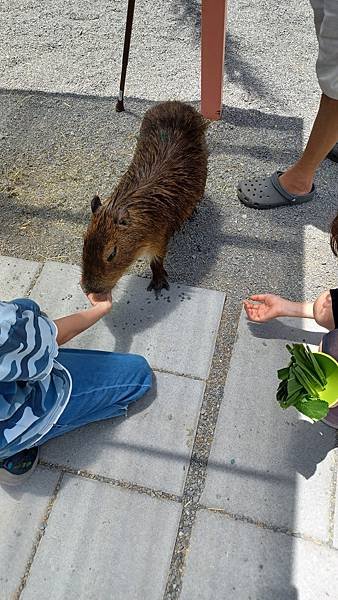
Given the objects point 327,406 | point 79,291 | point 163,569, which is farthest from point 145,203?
point 163,569

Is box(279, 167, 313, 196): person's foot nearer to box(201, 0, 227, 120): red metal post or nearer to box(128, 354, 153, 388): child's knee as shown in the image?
box(201, 0, 227, 120): red metal post

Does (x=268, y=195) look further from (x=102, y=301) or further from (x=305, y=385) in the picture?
(x=305, y=385)

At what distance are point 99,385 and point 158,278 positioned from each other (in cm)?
82

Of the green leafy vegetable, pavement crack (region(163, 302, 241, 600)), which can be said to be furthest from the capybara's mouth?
the green leafy vegetable

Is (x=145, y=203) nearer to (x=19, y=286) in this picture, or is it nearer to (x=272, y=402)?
(x=19, y=286)

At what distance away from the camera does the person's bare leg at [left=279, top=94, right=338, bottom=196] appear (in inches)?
112

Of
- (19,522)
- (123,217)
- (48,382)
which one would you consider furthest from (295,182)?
(19,522)

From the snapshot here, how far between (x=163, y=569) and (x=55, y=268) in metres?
1.73

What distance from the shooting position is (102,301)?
265 centimetres

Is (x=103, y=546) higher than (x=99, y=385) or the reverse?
the reverse

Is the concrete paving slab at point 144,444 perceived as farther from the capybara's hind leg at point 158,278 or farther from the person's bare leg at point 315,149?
the person's bare leg at point 315,149

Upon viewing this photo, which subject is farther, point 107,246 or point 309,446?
point 107,246

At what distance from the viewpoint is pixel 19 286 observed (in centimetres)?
300

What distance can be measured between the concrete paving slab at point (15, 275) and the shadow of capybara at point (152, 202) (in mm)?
546
